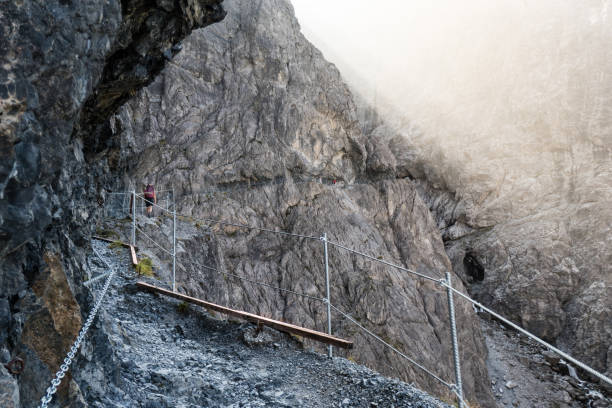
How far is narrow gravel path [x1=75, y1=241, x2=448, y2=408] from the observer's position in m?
3.95

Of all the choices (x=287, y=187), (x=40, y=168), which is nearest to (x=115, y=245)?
(x=40, y=168)

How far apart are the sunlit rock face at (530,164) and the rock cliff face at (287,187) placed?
789 centimetres

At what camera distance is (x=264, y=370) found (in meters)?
5.04

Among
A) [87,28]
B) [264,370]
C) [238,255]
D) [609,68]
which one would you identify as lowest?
[238,255]

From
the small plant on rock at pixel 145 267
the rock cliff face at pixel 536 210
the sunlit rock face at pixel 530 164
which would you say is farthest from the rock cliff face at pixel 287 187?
the small plant on rock at pixel 145 267

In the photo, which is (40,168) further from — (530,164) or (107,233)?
(530,164)

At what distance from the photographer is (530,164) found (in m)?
44.1

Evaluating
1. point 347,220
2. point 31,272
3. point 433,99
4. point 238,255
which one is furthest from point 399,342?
point 433,99

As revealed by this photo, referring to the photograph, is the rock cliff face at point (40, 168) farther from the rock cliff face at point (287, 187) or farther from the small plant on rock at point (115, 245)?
the rock cliff face at point (287, 187)

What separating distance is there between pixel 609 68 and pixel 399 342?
43.1 m

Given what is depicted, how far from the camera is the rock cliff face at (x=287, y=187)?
27109mm

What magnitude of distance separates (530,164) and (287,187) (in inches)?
1259

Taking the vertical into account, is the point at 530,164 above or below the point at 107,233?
above

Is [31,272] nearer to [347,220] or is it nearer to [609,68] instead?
[347,220]
